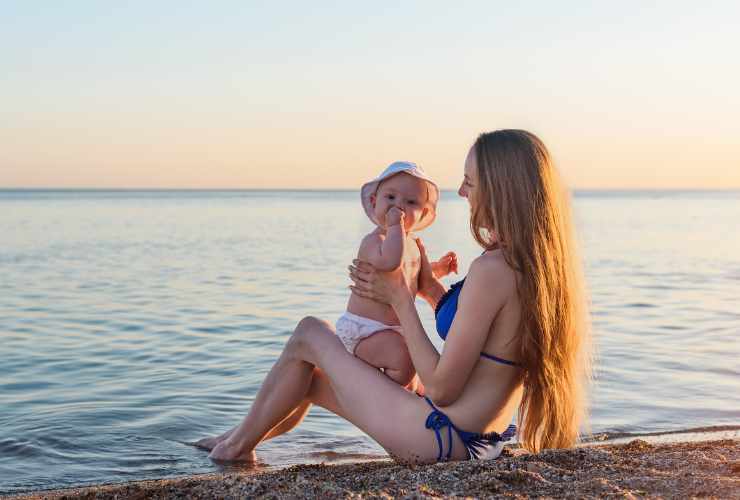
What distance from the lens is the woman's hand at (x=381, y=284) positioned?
3.82 m

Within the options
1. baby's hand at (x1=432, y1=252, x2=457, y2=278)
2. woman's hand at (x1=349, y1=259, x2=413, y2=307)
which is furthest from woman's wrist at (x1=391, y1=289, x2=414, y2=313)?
baby's hand at (x1=432, y1=252, x2=457, y2=278)

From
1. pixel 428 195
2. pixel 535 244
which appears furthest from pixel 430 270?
pixel 535 244

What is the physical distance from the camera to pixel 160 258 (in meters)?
17.0

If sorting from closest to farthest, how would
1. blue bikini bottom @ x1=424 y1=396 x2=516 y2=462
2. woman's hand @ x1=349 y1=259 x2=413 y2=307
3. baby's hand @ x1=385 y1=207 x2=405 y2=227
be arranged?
1. blue bikini bottom @ x1=424 y1=396 x2=516 y2=462
2. woman's hand @ x1=349 y1=259 x2=413 y2=307
3. baby's hand @ x1=385 y1=207 x2=405 y2=227

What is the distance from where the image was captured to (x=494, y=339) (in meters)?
3.60

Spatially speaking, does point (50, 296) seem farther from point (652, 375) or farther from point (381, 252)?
point (381, 252)

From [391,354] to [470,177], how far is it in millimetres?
928

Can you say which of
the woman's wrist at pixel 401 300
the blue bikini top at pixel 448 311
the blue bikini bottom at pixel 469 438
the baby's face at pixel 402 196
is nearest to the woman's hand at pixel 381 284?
the woman's wrist at pixel 401 300

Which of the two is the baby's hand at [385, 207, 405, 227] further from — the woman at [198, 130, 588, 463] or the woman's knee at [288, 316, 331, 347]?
the woman's knee at [288, 316, 331, 347]

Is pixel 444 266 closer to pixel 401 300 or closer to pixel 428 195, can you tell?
pixel 428 195

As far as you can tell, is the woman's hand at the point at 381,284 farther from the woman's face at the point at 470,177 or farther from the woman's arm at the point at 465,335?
the woman's face at the point at 470,177

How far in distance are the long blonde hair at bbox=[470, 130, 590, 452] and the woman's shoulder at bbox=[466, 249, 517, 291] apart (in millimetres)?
27

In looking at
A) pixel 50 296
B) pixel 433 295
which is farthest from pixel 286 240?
pixel 433 295

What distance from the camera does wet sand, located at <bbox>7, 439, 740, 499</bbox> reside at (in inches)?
127
